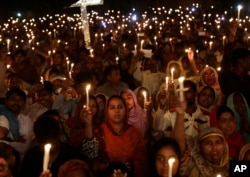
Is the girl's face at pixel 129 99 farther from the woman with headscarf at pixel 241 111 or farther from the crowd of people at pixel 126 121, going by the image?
the woman with headscarf at pixel 241 111

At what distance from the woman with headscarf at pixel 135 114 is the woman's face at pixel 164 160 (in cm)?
186

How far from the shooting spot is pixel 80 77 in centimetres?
711

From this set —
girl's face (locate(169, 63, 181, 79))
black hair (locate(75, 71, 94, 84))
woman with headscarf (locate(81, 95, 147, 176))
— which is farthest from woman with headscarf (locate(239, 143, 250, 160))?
girl's face (locate(169, 63, 181, 79))

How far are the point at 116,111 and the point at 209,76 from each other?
262 centimetres

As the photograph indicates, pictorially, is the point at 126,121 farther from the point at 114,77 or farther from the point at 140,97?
the point at 114,77

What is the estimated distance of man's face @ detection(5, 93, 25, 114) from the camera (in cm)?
574

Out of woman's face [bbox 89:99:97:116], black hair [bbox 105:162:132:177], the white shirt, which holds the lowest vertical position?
black hair [bbox 105:162:132:177]

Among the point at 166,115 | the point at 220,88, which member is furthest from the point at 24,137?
the point at 220,88

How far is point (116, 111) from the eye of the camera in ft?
16.6

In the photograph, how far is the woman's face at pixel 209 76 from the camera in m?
7.33

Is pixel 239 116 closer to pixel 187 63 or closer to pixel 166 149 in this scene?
pixel 166 149

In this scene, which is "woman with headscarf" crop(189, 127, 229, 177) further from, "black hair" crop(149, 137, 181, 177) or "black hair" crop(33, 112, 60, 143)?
"black hair" crop(33, 112, 60, 143)

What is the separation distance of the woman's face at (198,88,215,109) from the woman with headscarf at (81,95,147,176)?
4.53 ft

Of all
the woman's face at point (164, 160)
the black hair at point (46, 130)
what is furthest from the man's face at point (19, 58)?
the woman's face at point (164, 160)
